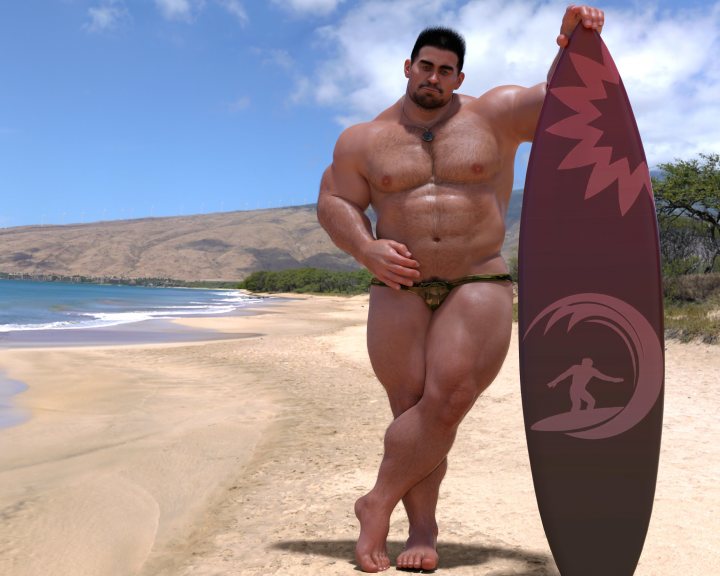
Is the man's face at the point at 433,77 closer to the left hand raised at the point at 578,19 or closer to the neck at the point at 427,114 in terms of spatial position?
the neck at the point at 427,114

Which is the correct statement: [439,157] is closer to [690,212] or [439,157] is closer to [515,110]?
[515,110]

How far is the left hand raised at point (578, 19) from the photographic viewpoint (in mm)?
2973

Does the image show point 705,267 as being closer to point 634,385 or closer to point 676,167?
point 676,167

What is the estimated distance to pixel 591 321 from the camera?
114 inches

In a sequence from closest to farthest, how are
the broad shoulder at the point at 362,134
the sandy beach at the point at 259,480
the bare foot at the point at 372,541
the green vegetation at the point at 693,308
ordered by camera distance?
the bare foot at the point at 372,541 < the broad shoulder at the point at 362,134 < the sandy beach at the point at 259,480 < the green vegetation at the point at 693,308

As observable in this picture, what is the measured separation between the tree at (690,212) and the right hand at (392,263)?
772 inches

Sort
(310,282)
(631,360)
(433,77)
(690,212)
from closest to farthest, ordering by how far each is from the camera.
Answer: (631,360) < (433,77) < (690,212) < (310,282)

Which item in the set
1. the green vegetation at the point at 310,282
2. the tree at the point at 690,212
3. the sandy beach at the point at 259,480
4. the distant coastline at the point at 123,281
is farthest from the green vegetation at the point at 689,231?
the distant coastline at the point at 123,281

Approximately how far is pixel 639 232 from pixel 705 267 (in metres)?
20.0

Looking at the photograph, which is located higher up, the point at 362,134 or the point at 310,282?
the point at 310,282

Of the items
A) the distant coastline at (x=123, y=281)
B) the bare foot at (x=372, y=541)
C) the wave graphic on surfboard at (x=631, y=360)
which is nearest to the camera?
the wave graphic on surfboard at (x=631, y=360)

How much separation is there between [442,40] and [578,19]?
0.62 m

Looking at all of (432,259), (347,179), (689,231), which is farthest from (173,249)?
(432,259)

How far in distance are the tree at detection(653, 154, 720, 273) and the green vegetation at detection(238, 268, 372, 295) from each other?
169 ft
